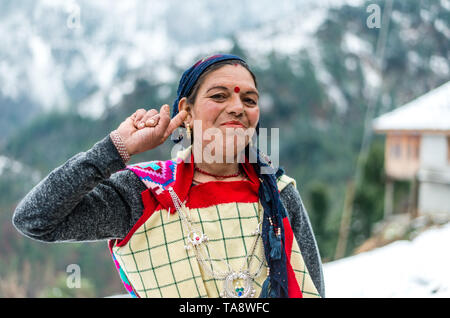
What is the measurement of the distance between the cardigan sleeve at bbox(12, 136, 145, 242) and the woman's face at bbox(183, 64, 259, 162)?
24 cm

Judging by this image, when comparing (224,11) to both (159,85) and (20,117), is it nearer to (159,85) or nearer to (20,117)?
(159,85)

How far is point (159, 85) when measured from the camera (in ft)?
33.4

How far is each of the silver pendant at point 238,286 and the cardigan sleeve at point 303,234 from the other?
0.21 m

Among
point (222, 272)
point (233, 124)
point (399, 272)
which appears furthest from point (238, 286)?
point (399, 272)

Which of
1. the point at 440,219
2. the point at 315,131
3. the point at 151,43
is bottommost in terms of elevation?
the point at 440,219

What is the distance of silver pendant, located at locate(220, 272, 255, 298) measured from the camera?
931mm

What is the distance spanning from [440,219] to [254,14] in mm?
8893

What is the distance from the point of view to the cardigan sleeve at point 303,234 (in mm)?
1072

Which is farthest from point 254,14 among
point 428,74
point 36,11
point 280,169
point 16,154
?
point 280,169

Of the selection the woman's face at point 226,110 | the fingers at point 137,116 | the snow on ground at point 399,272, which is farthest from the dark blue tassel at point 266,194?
the snow on ground at point 399,272

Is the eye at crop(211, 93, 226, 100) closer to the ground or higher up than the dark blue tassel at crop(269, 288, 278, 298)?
higher up

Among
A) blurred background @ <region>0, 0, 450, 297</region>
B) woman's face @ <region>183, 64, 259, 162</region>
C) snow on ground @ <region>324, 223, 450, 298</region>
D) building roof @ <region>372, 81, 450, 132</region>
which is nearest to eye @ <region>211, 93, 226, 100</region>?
woman's face @ <region>183, 64, 259, 162</region>

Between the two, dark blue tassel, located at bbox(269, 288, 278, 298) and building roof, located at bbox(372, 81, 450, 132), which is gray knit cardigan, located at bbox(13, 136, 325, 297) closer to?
dark blue tassel, located at bbox(269, 288, 278, 298)

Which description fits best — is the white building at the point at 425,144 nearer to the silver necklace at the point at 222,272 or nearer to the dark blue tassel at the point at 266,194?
the dark blue tassel at the point at 266,194
